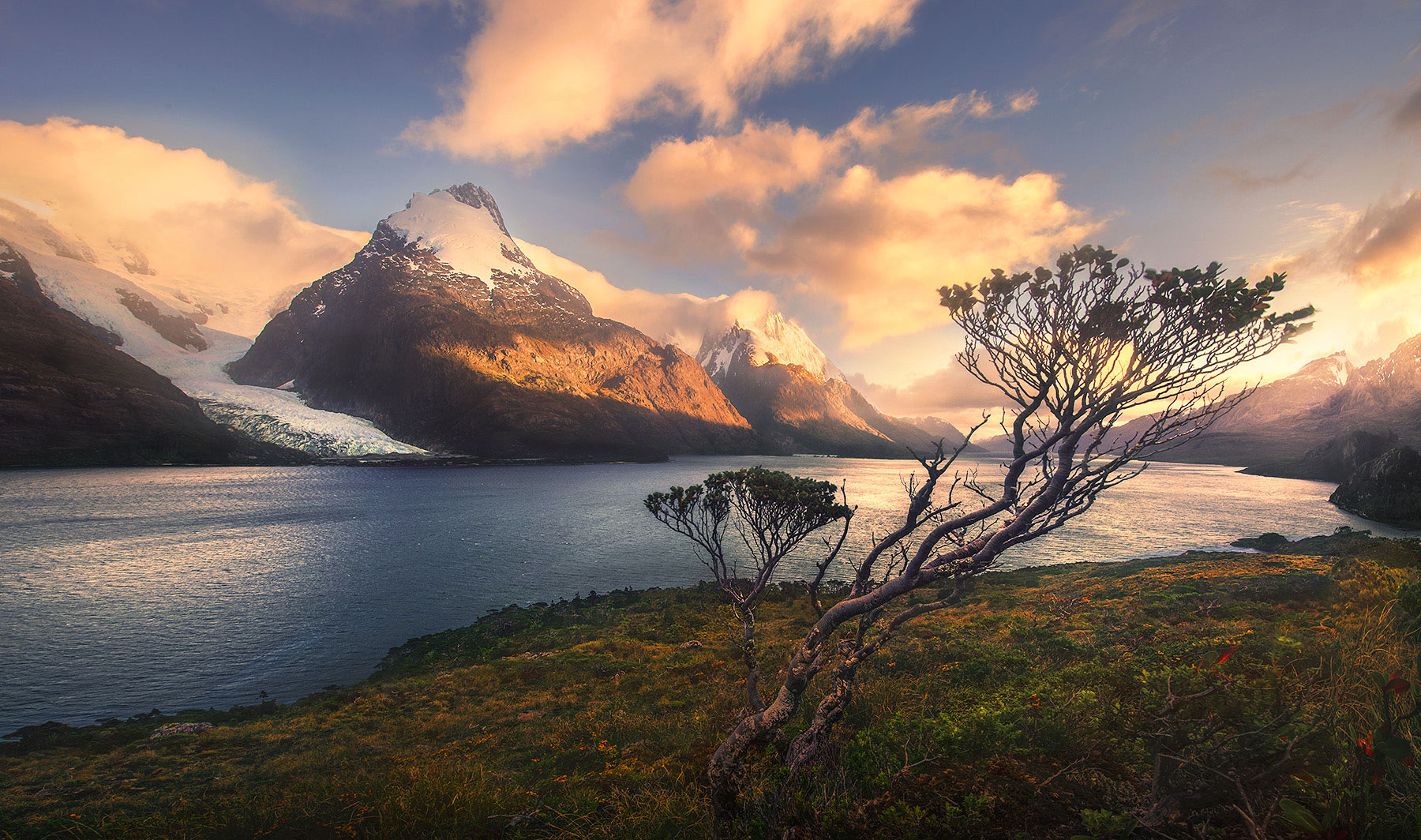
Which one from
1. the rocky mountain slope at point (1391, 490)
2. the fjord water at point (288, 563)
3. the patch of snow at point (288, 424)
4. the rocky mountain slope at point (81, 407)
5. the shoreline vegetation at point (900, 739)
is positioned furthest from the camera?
the patch of snow at point (288, 424)

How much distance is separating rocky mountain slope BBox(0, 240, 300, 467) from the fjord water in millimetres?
22676

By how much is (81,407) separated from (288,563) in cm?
14545

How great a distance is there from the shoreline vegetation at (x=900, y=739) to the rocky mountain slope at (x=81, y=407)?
161m

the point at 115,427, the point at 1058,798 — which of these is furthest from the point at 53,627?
the point at 115,427

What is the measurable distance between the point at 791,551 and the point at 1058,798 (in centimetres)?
4084

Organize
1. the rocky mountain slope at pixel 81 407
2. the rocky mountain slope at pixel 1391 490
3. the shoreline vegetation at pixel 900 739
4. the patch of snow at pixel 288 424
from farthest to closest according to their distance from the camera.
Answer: the patch of snow at pixel 288 424 → the rocky mountain slope at pixel 81 407 → the rocky mountain slope at pixel 1391 490 → the shoreline vegetation at pixel 900 739

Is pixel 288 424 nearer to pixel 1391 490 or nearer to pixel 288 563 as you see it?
pixel 288 563

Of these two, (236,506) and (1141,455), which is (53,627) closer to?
(1141,455)

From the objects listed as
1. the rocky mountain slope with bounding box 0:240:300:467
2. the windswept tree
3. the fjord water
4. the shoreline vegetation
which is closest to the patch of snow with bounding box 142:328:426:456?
the rocky mountain slope with bounding box 0:240:300:467

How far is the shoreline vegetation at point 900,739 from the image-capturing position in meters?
6.30

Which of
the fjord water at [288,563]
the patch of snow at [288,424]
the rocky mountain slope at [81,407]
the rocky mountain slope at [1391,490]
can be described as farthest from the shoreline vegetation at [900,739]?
the patch of snow at [288,424]

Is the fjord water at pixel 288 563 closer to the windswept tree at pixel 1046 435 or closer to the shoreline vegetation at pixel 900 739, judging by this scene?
the shoreline vegetation at pixel 900 739

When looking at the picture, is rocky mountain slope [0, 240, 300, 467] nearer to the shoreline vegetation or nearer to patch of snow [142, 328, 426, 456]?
patch of snow [142, 328, 426, 456]

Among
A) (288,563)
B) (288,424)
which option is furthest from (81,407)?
(288,563)
